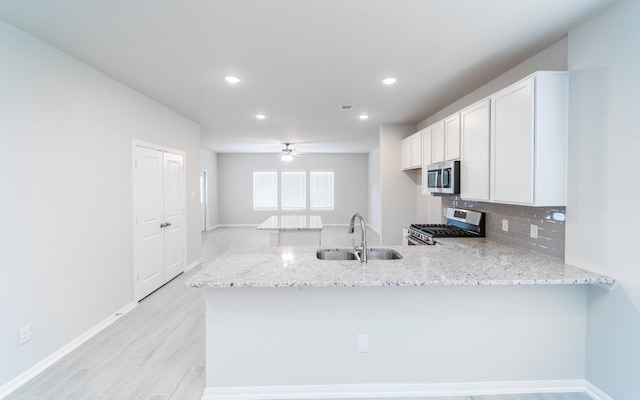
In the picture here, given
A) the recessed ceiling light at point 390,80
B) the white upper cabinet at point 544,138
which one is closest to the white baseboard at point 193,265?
the recessed ceiling light at point 390,80

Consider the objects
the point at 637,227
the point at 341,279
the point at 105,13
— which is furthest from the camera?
the point at 105,13

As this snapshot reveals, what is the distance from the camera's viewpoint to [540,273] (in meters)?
1.95

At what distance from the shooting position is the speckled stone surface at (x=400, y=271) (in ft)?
6.02

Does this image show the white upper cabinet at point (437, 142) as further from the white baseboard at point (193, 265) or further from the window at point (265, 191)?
the window at point (265, 191)

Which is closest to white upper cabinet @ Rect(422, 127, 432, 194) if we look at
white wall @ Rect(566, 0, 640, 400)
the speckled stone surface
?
the speckled stone surface

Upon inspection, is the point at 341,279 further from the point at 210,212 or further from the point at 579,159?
the point at 210,212

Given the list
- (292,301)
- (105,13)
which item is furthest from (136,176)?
(292,301)

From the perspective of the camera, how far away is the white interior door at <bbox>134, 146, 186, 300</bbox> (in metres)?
3.83

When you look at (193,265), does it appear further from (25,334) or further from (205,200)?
(205,200)

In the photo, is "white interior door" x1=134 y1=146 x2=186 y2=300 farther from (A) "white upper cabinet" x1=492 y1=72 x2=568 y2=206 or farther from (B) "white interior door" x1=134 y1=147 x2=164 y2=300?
(A) "white upper cabinet" x1=492 y1=72 x2=568 y2=206

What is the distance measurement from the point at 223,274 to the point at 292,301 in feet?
1.62

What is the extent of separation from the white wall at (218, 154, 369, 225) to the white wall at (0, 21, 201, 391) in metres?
6.61

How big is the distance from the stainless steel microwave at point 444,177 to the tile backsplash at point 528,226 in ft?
1.51

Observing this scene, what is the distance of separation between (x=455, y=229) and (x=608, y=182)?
1.83m
